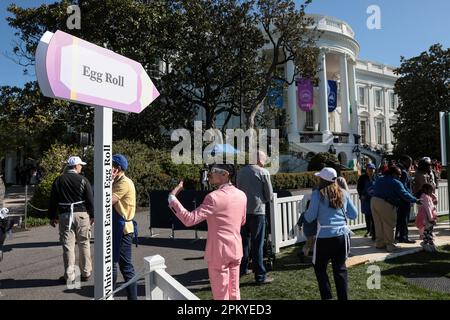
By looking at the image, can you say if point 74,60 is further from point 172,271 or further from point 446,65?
point 446,65

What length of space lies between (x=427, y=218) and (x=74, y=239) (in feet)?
20.5

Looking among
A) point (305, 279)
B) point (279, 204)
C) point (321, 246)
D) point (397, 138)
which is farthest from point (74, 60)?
point (397, 138)

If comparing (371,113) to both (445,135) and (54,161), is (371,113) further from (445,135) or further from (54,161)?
(445,135)

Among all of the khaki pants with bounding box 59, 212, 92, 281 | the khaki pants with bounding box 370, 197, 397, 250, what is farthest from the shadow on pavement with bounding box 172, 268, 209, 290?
the khaki pants with bounding box 370, 197, 397, 250

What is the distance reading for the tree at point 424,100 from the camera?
36372 mm

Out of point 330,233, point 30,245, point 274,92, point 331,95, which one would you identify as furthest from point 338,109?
point 330,233

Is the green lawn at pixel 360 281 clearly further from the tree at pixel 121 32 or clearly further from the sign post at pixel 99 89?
the tree at pixel 121 32

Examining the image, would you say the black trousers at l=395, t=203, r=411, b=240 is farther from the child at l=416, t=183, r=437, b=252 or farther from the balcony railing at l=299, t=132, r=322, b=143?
the balcony railing at l=299, t=132, r=322, b=143

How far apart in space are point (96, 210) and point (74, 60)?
3.72ft

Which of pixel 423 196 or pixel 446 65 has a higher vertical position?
pixel 446 65

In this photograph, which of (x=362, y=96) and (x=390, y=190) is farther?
(x=362, y=96)

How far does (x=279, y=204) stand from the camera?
7.87m

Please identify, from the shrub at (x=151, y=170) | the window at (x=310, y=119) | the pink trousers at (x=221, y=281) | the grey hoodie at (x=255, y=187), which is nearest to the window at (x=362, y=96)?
the window at (x=310, y=119)

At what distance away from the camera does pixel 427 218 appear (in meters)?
7.79
